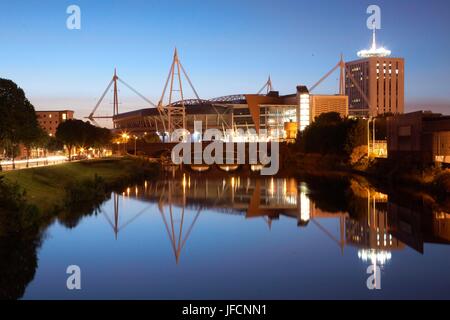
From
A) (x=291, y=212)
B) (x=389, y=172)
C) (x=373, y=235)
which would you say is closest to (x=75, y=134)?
(x=389, y=172)

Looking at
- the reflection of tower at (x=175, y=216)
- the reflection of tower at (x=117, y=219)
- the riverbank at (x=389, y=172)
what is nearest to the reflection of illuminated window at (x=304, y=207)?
the reflection of tower at (x=175, y=216)

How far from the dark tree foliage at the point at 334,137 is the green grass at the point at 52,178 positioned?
645 inches

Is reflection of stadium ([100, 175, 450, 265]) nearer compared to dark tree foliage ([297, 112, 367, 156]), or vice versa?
reflection of stadium ([100, 175, 450, 265])

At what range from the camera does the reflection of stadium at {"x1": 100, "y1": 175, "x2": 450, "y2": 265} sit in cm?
1520

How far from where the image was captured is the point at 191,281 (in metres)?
11.0

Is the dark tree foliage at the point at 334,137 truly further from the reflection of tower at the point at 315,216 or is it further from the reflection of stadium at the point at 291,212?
the reflection of tower at the point at 315,216

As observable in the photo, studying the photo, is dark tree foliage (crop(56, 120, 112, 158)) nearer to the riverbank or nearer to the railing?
the railing

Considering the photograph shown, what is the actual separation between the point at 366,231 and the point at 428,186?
33.9 feet

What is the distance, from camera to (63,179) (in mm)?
25953

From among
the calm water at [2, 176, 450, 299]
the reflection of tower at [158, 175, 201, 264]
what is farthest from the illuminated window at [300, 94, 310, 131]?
the calm water at [2, 176, 450, 299]
